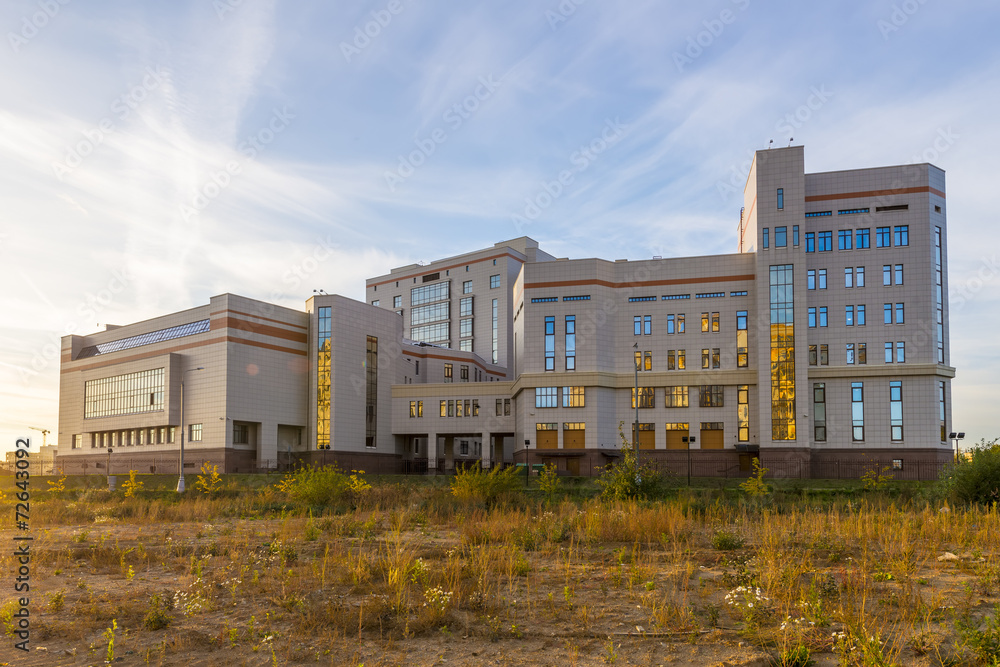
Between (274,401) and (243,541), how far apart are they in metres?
57.2

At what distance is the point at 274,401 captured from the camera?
71062 millimetres

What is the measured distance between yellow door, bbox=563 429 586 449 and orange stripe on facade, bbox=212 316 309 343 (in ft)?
94.5

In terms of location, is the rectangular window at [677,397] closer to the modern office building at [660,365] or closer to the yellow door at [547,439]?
the modern office building at [660,365]

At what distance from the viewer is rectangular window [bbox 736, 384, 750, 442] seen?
6234cm

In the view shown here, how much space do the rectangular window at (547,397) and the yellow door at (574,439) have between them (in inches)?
108

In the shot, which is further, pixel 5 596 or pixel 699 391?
pixel 699 391

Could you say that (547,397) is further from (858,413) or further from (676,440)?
(858,413)

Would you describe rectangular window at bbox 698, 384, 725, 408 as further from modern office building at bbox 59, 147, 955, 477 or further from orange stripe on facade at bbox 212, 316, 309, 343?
orange stripe on facade at bbox 212, 316, 309, 343

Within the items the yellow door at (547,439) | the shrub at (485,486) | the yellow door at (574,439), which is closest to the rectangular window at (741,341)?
the yellow door at (574,439)

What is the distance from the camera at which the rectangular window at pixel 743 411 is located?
205 feet

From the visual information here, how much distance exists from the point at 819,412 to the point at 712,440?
896cm

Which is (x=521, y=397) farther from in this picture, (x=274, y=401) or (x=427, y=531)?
(x=427, y=531)

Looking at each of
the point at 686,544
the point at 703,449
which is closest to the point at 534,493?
the point at 686,544

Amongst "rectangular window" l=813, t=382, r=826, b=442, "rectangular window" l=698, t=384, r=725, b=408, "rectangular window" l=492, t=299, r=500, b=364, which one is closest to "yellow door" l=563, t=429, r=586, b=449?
"rectangular window" l=698, t=384, r=725, b=408
